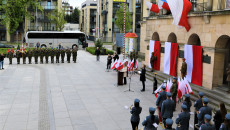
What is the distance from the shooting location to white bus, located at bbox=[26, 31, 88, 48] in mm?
44000

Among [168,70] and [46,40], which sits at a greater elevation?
[46,40]

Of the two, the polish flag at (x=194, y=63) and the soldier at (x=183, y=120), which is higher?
the polish flag at (x=194, y=63)

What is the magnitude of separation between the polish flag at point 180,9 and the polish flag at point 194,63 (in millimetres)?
1733

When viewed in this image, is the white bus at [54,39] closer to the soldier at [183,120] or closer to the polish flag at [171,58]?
the polish flag at [171,58]

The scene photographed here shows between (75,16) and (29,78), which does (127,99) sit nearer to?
(29,78)

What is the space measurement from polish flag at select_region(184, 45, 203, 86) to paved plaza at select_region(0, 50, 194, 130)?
2.81m

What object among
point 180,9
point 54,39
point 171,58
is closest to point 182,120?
point 180,9

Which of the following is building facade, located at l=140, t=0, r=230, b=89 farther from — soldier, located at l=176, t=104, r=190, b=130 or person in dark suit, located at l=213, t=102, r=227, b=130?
soldier, located at l=176, t=104, r=190, b=130

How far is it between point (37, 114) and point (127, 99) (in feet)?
17.2

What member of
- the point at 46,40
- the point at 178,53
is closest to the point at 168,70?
the point at 178,53

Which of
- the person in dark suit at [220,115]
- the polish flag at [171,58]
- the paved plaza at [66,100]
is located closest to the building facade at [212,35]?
the polish flag at [171,58]

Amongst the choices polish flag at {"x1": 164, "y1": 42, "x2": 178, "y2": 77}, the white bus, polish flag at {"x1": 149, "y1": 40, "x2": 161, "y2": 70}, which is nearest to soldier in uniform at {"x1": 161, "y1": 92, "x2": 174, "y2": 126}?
polish flag at {"x1": 164, "y1": 42, "x2": 178, "y2": 77}

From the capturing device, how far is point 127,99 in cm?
1443

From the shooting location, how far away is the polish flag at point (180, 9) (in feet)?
49.0
